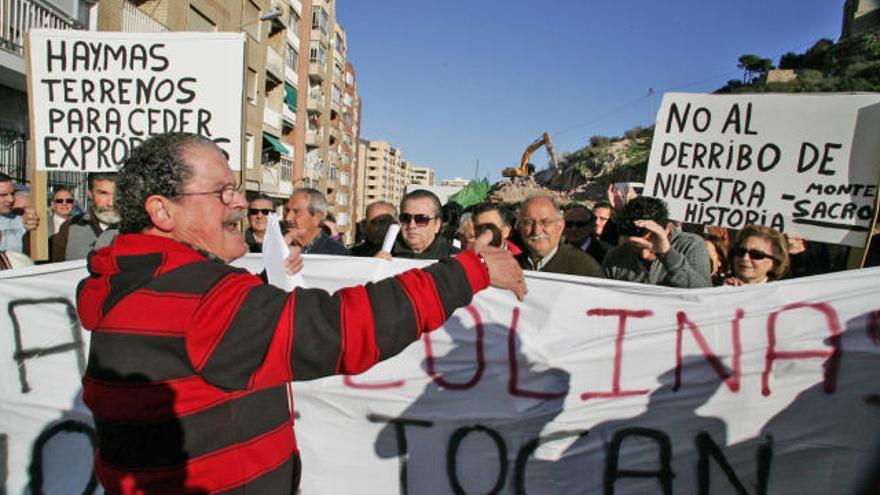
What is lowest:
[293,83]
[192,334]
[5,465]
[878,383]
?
[5,465]

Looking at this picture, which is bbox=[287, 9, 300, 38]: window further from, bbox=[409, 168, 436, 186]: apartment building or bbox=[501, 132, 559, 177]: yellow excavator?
bbox=[409, 168, 436, 186]: apartment building

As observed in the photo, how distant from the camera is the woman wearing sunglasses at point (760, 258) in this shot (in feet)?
10.7

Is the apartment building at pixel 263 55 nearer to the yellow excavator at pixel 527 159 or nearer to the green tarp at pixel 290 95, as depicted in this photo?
the green tarp at pixel 290 95

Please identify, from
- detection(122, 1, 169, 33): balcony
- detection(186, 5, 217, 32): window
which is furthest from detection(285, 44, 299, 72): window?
detection(122, 1, 169, 33): balcony

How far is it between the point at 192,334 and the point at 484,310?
160 centimetres

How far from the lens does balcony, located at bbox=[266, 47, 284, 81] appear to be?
97.9 ft

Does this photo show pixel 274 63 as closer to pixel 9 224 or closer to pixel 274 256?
pixel 9 224

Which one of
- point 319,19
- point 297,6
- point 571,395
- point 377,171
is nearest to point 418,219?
point 571,395

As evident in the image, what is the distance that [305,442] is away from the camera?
283 centimetres

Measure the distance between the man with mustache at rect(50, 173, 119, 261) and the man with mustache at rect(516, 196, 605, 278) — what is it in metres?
2.88

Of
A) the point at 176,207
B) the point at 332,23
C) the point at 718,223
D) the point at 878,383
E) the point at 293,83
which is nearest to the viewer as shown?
the point at 176,207

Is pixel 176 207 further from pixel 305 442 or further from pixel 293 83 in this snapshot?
pixel 293 83

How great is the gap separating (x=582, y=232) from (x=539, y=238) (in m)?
1.94

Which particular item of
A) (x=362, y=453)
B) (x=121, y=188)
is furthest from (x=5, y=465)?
(x=121, y=188)
